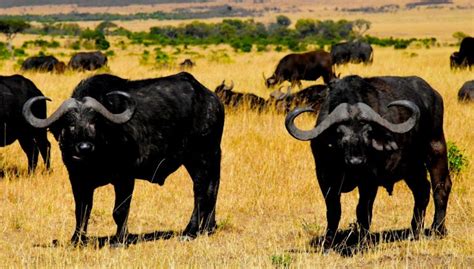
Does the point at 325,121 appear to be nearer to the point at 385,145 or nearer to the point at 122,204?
the point at 385,145

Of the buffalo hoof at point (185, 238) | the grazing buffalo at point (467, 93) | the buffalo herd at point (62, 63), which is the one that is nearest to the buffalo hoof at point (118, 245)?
the buffalo hoof at point (185, 238)

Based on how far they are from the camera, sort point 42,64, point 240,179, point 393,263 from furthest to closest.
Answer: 1. point 42,64
2. point 240,179
3. point 393,263

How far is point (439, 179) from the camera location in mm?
7781

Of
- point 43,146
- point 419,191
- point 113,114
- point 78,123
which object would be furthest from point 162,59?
point 78,123

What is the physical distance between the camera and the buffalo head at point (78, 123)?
6.74 m

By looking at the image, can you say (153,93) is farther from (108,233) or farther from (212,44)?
(212,44)

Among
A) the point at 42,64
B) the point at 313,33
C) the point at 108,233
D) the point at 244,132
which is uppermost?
the point at 313,33

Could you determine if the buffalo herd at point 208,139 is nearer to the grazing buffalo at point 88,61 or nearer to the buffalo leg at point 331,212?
the buffalo leg at point 331,212

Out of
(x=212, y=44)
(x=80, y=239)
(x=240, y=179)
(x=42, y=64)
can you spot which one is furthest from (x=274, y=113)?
(x=212, y=44)

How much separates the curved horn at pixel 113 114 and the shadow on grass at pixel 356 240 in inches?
85.0

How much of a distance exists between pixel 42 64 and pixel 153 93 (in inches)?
877

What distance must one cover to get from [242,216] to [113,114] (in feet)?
8.79

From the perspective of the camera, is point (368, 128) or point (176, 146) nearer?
point (368, 128)

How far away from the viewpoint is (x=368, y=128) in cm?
647
